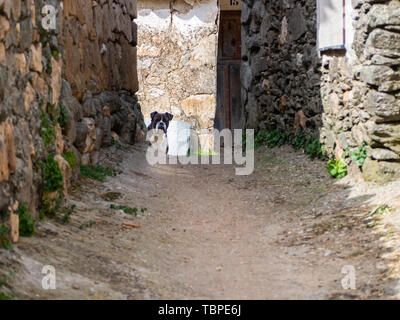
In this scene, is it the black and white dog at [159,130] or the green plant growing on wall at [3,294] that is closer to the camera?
the green plant growing on wall at [3,294]

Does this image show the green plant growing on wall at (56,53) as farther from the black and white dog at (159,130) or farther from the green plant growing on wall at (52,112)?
the black and white dog at (159,130)

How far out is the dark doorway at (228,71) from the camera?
42.0 ft

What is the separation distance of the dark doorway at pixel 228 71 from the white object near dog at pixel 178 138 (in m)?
2.49

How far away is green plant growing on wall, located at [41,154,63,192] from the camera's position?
159 inches

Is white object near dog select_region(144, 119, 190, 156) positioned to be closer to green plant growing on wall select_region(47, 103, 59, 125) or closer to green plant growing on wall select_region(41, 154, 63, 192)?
green plant growing on wall select_region(47, 103, 59, 125)

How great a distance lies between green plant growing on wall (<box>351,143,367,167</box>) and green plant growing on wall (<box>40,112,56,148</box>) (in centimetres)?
284

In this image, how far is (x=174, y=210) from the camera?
5.37 metres

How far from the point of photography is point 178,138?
1027 cm

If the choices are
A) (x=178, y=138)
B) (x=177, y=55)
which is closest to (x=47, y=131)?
(x=178, y=138)

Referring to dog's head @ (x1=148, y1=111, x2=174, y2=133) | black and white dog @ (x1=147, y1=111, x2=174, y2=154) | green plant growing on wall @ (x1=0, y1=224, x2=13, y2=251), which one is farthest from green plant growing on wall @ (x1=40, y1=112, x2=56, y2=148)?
dog's head @ (x1=148, y1=111, x2=174, y2=133)

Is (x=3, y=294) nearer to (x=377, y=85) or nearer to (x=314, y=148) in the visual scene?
(x=377, y=85)

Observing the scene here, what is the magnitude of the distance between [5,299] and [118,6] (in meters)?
6.01

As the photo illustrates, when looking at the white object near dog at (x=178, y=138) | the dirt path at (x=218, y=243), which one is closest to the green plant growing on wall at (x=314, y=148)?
the dirt path at (x=218, y=243)

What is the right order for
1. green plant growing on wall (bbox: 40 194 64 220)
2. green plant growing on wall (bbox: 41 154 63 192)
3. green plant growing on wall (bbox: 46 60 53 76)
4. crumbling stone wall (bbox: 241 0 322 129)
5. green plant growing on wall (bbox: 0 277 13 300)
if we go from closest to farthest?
green plant growing on wall (bbox: 0 277 13 300)
green plant growing on wall (bbox: 40 194 64 220)
green plant growing on wall (bbox: 41 154 63 192)
green plant growing on wall (bbox: 46 60 53 76)
crumbling stone wall (bbox: 241 0 322 129)
